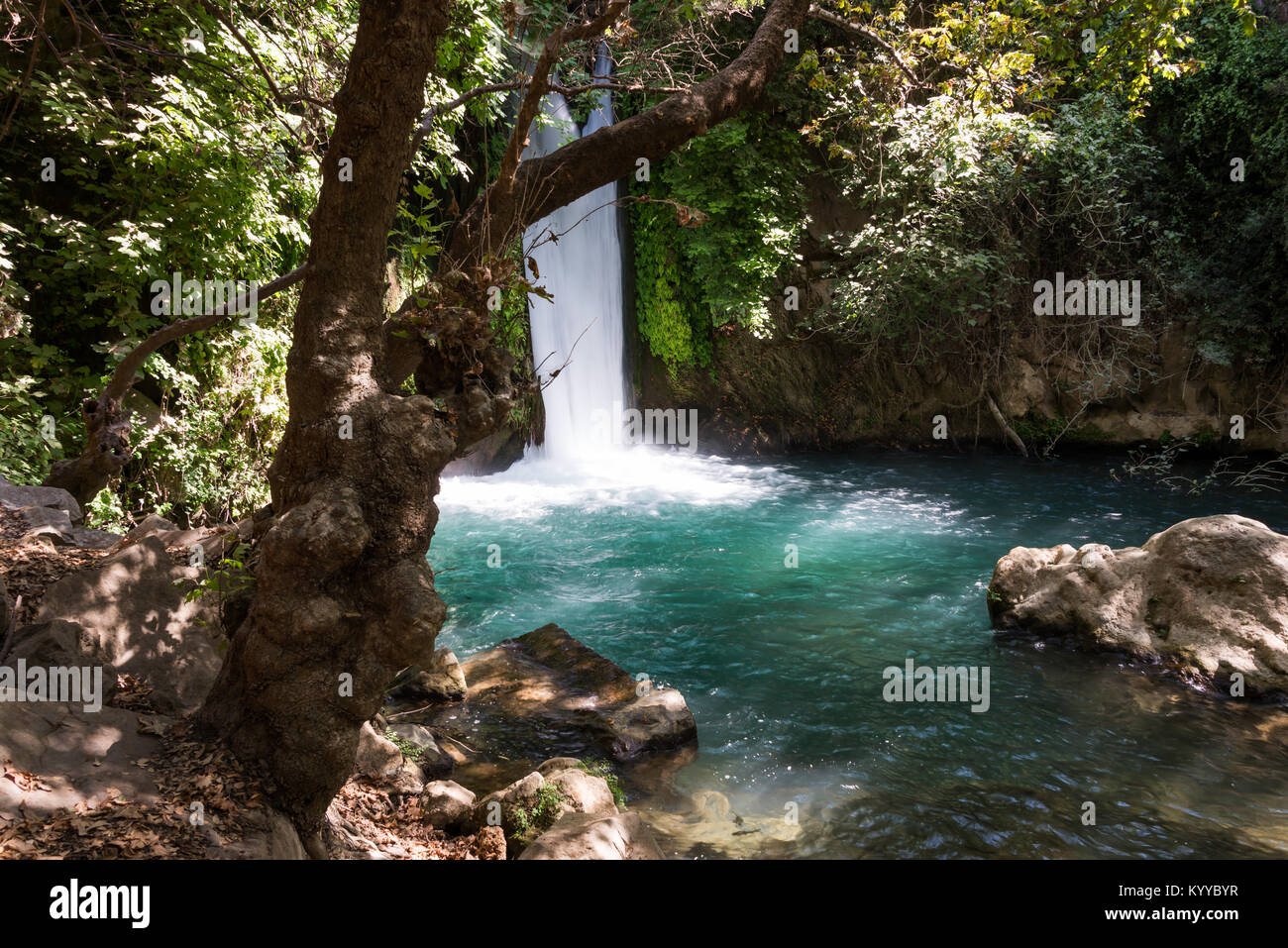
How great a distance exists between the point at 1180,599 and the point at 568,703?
5.37 m

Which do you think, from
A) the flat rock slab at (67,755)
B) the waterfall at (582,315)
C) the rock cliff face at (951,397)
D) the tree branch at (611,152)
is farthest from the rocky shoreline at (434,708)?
the waterfall at (582,315)

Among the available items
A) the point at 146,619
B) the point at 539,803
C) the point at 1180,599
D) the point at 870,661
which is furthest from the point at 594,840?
the point at 1180,599

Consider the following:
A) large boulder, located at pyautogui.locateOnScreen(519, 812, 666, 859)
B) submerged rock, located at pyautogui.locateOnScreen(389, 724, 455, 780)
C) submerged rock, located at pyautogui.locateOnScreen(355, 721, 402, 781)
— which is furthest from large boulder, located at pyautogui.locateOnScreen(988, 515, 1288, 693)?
submerged rock, located at pyautogui.locateOnScreen(355, 721, 402, 781)

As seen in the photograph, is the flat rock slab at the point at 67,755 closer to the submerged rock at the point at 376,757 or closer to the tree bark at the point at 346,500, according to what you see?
the tree bark at the point at 346,500

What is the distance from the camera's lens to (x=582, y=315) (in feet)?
51.2

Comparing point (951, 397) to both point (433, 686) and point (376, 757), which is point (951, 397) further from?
point (376, 757)

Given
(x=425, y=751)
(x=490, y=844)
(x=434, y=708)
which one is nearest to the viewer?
(x=490, y=844)

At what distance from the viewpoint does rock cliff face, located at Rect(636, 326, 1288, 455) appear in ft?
43.8

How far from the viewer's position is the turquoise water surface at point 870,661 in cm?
461

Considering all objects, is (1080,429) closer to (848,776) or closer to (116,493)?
(848,776)

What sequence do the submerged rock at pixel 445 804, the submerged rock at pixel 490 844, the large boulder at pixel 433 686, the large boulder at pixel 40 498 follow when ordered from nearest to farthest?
the submerged rock at pixel 490 844 < the submerged rock at pixel 445 804 < the large boulder at pixel 40 498 < the large boulder at pixel 433 686

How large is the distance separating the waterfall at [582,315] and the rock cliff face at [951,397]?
1.27 meters
